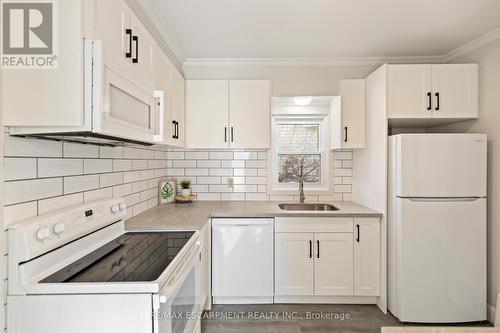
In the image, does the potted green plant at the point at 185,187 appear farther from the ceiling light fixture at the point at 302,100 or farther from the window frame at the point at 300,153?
the ceiling light fixture at the point at 302,100

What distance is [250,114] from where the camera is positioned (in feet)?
9.54

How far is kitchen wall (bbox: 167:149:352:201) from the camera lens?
3.22m

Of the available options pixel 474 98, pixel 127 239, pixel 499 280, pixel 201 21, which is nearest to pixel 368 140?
pixel 474 98

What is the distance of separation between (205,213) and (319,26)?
1792 millimetres

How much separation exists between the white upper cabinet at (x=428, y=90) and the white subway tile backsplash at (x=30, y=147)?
2.46 meters

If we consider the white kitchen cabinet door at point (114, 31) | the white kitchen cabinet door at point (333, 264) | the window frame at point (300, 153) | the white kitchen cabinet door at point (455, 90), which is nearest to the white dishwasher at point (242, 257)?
the white kitchen cabinet door at point (333, 264)

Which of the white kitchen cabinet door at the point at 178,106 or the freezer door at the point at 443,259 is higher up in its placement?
the white kitchen cabinet door at the point at 178,106

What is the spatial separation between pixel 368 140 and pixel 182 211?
1888 mm

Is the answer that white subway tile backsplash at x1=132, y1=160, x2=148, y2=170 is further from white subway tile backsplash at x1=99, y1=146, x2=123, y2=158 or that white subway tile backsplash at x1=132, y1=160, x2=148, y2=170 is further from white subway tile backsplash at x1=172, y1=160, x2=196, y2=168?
white subway tile backsplash at x1=172, y1=160, x2=196, y2=168

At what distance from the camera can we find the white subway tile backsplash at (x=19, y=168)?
3.62ft

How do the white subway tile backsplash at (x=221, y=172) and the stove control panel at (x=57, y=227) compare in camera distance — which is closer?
the stove control panel at (x=57, y=227)

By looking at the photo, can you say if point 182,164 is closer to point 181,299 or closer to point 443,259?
point 181,299

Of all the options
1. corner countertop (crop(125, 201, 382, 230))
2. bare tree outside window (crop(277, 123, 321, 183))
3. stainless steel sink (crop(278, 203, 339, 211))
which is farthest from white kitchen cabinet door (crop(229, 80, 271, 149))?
stainless steel sink (crop(278, 203, 339, 211))

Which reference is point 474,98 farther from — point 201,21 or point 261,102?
point 201,21
